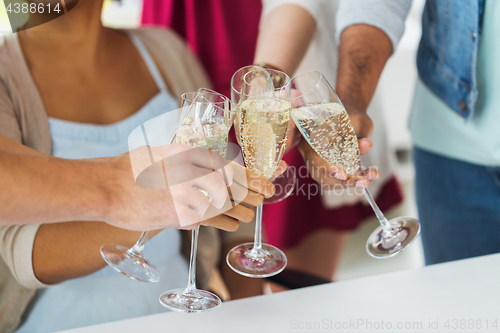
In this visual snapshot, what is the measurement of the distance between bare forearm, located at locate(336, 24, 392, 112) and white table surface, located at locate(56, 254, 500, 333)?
298mm

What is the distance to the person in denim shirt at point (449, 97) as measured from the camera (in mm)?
755

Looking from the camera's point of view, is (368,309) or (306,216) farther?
(306,216)

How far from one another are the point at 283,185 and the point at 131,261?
30 cm

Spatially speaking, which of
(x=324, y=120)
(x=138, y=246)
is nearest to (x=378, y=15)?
(x=324, y=120)

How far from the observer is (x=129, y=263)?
1.77ft

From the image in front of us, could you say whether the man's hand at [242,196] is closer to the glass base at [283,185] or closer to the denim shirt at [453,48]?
the glass base at [283,185]

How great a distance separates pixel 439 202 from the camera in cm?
98

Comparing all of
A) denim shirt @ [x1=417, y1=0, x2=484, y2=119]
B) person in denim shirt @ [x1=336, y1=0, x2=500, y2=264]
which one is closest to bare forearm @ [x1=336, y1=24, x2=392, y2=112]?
person in denim shirt @ [x1=336, y1=0, x2=500, y2=264]

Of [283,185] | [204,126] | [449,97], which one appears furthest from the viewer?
[449,97]

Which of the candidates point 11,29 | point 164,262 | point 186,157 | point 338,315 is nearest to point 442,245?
point 338,315

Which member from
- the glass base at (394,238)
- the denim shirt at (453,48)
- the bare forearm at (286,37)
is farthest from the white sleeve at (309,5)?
the glass base at (394,238)

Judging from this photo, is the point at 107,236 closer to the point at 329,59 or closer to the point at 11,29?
the point at 11,29

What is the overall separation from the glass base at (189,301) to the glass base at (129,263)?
34mm

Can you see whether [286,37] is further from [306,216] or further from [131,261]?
[306,216]
